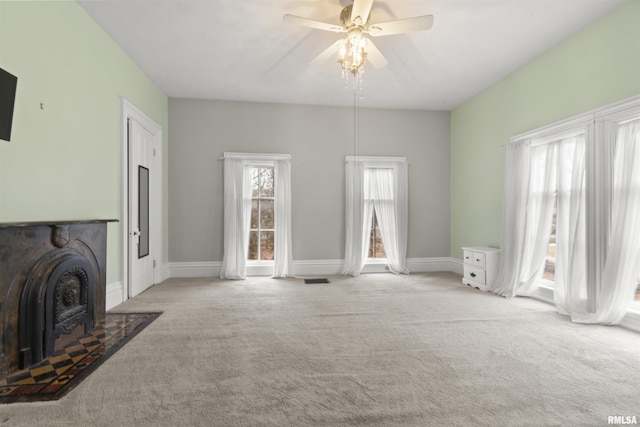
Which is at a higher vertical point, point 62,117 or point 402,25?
point 402,25

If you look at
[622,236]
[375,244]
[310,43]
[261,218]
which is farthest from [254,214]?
[622,236]

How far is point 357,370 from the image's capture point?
2359 mm

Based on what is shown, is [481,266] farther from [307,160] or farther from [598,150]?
[307,160]

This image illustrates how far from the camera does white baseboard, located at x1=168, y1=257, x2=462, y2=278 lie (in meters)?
5.75

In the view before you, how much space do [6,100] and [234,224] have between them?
11.7 ft

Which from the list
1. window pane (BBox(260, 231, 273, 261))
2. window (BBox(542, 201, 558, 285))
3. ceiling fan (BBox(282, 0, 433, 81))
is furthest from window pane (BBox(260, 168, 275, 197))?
window (BBox(542, 201, 558, 285))

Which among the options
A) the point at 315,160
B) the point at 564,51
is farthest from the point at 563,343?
the point at 315,160

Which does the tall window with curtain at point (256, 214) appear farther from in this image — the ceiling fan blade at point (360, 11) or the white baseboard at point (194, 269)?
the ceiling fan blade at point (360, 11)

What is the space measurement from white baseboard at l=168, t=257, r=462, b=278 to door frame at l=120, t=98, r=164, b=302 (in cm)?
46

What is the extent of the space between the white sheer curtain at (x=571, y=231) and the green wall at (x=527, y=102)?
496 millimetres

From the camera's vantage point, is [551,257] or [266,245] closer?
[551,257]

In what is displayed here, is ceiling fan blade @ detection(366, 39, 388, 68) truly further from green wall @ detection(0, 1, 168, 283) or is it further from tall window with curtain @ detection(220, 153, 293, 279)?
green wall @ detection(0, 1, 168, 283)

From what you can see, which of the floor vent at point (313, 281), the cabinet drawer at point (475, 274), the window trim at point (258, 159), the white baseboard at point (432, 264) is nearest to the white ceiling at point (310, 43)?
the window trim at point (258, 159)

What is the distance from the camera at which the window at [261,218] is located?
19.5 feet
